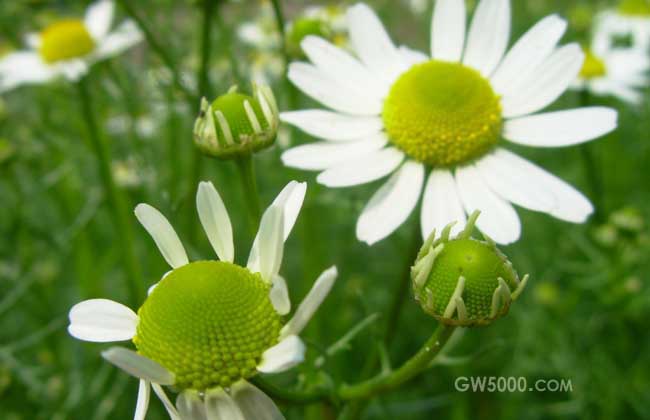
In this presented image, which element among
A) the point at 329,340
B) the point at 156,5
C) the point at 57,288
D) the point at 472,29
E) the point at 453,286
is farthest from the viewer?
the point at 57,288

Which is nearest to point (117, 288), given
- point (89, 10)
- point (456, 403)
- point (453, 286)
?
point (89, 10)

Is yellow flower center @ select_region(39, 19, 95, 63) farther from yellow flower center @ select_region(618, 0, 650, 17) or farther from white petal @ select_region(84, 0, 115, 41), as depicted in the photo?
yellow flower center @ select_region(618, 0, 650, 17)

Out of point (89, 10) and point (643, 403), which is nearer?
point (643, 403)

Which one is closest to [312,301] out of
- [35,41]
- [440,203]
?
[440,203]

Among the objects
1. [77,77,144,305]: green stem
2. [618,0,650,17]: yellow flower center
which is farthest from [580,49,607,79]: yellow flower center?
[77,77,144,305]: green stem

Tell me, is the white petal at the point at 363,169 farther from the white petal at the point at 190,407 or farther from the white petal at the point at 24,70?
the white petal at the point at 24,70

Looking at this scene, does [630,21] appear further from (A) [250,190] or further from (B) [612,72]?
(A) [250,190]

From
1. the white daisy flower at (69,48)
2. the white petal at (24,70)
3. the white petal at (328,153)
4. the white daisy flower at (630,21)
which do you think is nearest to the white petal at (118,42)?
the white daisy flower at (69,48)

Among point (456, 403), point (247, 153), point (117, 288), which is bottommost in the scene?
point (456, 403)

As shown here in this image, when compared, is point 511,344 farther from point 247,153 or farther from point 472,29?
point 247,153
